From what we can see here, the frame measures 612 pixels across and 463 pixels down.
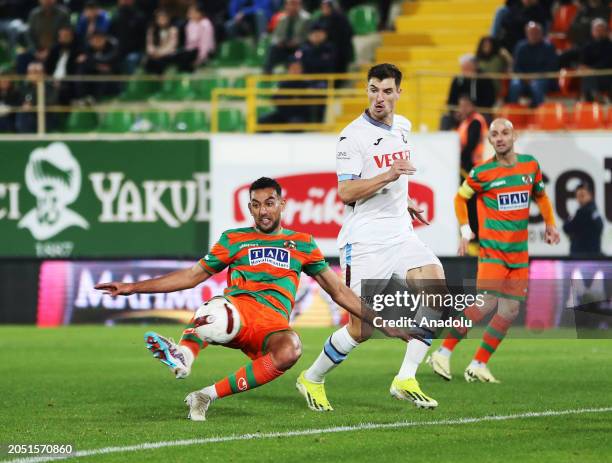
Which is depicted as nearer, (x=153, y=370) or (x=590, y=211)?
(x=153, y=370)

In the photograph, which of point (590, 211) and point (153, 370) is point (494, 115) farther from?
point (153, 370)

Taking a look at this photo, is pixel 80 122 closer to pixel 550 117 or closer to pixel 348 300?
pixel 550 117

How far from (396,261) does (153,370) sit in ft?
13.3

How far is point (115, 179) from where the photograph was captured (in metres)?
21.0

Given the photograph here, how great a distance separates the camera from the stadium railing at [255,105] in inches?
789

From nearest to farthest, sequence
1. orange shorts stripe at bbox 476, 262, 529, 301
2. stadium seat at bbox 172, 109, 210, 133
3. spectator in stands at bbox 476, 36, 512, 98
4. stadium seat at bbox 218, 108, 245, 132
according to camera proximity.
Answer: orange shorts stripe at bbox 476, 262, 529, 301
spectator in stands at bbox 476, 36, 512, 98
stadium seat at bbox 218, 108, 245, 132
stadium seat at bbox 172, 109, 210, 133

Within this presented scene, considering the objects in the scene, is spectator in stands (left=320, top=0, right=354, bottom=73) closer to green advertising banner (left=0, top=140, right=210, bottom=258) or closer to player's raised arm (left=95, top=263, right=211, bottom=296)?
green advertising banner (left=0, top=140, right=210, bottom=258)

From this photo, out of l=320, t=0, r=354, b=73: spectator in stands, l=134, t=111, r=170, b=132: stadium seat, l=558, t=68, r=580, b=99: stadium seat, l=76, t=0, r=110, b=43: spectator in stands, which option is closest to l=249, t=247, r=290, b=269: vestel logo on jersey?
l=558, t=68, r=580, b=99: stadium seat

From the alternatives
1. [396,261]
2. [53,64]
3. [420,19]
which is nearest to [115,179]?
[53,64]

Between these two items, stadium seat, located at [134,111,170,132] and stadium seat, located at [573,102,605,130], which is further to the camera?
stadium seat, located at [134,111,170,132]

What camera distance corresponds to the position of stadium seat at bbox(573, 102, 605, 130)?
19859 millimetres

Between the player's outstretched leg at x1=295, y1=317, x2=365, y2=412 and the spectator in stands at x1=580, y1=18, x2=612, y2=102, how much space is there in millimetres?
11351

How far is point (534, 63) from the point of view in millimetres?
20656

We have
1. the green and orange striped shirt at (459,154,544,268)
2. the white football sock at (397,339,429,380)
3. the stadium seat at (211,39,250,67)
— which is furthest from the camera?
the stadium seat at (211,39,250,67)
